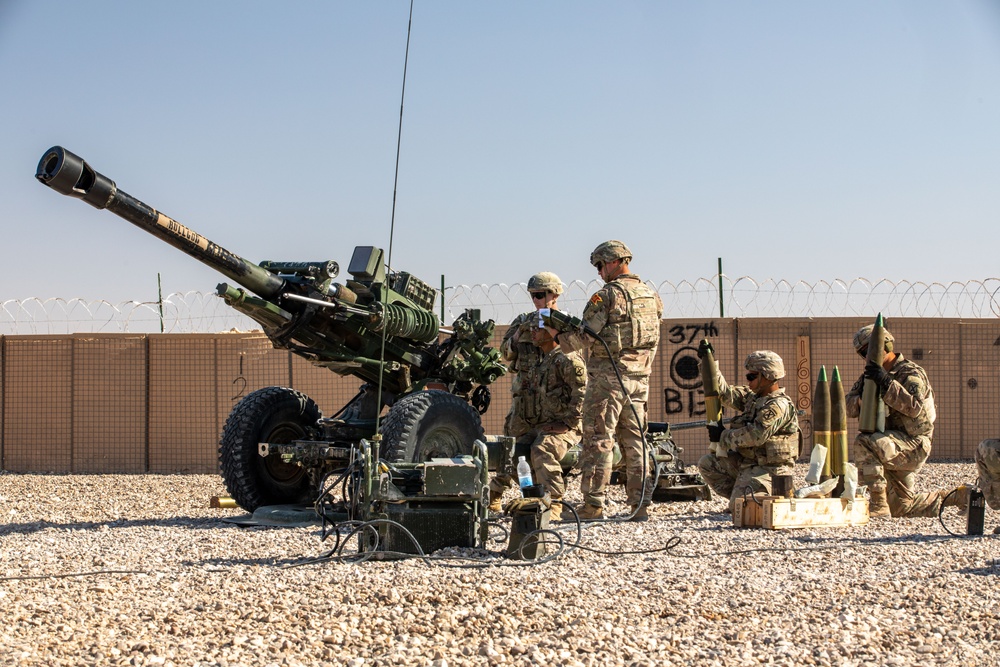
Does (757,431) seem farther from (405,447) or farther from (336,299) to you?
(336,299)

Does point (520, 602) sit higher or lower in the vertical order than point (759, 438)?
lower

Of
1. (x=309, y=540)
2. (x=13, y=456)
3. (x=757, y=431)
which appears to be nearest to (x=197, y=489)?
(x=13, y=456)

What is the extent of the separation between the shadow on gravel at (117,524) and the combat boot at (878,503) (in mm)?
4564

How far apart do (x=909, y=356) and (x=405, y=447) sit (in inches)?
343

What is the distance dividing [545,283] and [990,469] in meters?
3.56

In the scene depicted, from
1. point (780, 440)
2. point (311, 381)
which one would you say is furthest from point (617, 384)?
point (311, 381)

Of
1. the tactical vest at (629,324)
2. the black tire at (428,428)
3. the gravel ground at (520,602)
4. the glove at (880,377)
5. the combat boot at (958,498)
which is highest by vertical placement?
the tactical vest at (629,324)

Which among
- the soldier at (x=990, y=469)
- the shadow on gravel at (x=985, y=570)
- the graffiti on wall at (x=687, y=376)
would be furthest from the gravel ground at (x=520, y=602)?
the graffiti on wall at (x=687, y=376)

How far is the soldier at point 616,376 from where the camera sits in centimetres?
823

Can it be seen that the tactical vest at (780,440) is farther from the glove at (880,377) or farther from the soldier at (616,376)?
the soldier at (616,376)

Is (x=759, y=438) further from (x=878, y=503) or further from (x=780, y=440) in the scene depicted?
(x=878, y=503)

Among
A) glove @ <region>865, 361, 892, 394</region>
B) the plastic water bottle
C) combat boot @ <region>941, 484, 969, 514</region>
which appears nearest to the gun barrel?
the plastic water bottle

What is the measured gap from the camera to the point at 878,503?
8688 mm

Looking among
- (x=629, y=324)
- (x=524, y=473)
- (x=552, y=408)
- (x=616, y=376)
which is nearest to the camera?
(x=524, y=473)
